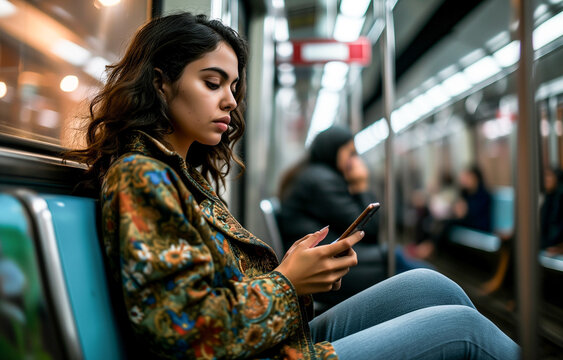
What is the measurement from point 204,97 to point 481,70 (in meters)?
6.23

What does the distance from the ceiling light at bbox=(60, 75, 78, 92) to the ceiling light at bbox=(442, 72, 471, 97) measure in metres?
6.43

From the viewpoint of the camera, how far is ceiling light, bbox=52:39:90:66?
5.00 ft

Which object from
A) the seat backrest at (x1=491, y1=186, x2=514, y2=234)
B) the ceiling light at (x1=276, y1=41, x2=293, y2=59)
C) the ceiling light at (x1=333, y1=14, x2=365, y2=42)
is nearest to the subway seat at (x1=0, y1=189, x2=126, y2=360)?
the ceiling light at (x1=276, y1=41, x2=293, y2=59)

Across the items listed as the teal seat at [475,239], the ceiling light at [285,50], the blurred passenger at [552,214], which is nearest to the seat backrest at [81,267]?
the ceiling light at [285,50]

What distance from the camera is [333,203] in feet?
8.12

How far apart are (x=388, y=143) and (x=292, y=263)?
1.49 metres

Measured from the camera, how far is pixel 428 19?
7.57 meters

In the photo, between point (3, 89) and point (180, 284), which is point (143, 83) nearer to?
point (3, 89)

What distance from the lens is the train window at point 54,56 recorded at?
1.15 m

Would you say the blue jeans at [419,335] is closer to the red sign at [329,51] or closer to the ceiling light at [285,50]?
the red sign at [329,51]

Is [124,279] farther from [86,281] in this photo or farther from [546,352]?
[546,352]

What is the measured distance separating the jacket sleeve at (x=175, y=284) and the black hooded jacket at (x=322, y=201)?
5.15 ft

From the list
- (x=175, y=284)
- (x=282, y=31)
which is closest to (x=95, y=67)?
(x=175, y=284)

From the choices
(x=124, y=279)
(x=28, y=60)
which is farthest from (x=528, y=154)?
(x=28, y=60)
